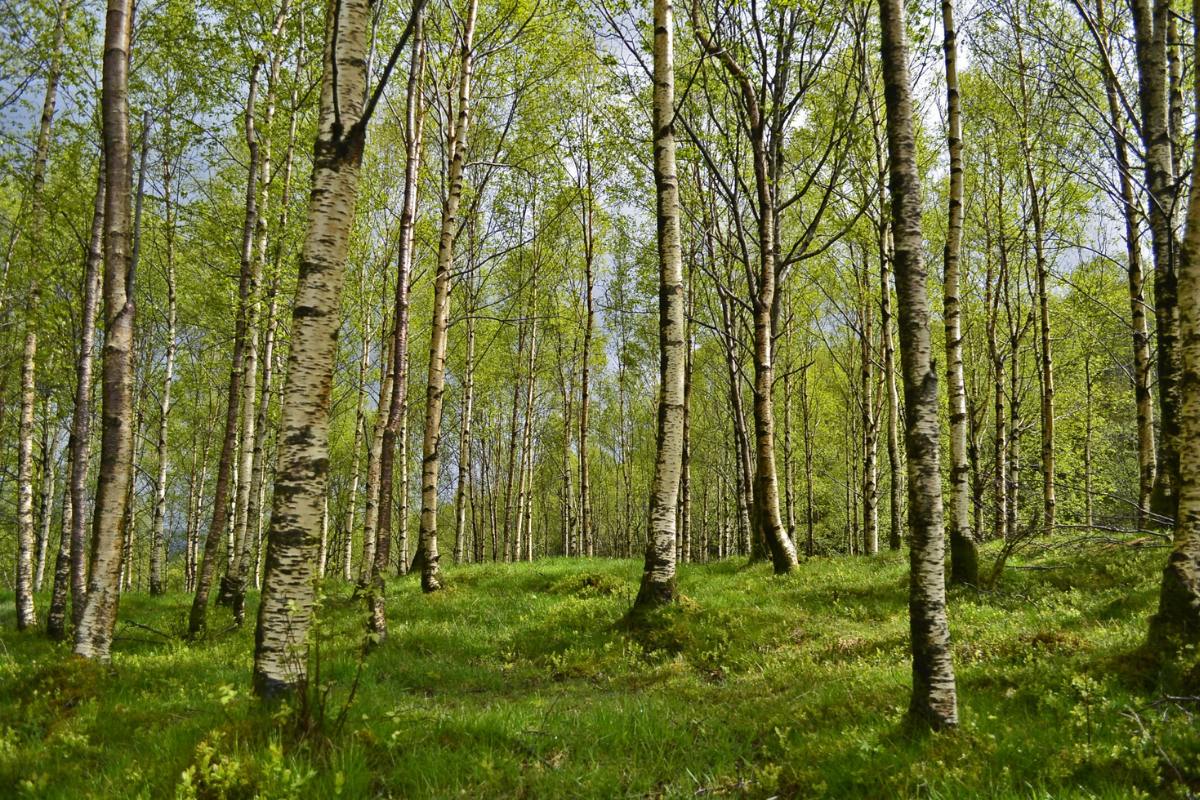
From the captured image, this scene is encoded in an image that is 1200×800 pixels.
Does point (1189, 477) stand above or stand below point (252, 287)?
below

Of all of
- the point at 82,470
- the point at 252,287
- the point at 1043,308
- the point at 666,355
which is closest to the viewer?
the point at 666,355

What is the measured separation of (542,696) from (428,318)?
19267 millimetres

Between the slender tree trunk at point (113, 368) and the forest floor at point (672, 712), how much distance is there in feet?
1.77

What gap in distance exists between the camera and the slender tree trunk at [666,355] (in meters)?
7.54

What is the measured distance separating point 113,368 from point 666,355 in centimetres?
603

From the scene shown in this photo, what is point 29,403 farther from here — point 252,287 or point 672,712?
point 672,712

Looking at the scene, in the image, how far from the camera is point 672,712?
4.79 metres

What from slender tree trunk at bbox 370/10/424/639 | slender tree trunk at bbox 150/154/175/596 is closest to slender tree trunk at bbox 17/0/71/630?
slender tree trunk at bbox 150/154/175/596

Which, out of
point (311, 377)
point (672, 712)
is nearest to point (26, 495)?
point (311, 377)

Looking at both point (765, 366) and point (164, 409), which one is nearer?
point (765, 366)

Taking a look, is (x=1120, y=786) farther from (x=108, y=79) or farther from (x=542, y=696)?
(x=108, y=79)

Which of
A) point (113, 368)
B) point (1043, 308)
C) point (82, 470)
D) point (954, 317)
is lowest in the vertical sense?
point (82, 470)

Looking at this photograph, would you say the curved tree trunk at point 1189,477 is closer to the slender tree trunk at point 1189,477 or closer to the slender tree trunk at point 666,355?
the slender tree trunk at point 1189,477

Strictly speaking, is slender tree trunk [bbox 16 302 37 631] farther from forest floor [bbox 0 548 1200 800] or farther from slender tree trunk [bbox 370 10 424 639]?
slender tree trunk [bbox 370 10 424 639]
